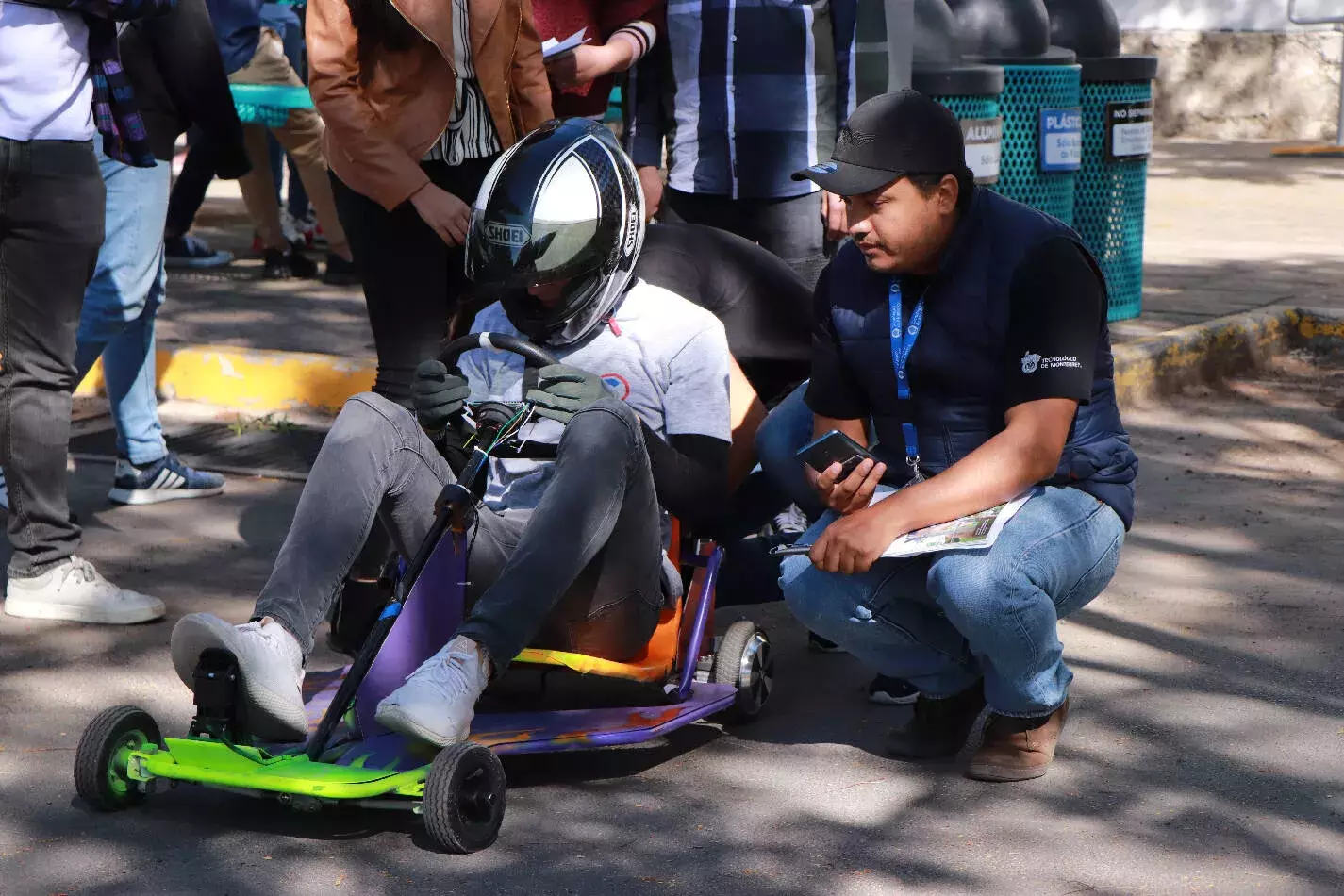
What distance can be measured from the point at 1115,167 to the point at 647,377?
469cm

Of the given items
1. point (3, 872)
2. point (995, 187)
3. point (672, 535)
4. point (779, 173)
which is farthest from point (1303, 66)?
point (3, 872)

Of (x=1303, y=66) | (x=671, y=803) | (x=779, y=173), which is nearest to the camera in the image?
(x=671, y=803)

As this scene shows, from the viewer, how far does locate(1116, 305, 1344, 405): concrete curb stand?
7.20m

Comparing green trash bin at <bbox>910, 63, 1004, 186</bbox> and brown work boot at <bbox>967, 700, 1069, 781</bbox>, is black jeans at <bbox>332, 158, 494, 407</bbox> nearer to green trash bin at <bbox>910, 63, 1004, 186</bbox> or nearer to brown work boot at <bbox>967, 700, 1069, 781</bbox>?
brown work boot at <bbox>967, 700, 1069, 781</bbox>

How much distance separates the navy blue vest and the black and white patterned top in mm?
1235

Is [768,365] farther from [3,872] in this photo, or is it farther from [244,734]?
[3,872]

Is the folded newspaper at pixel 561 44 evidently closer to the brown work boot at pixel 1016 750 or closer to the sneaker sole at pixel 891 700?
the sneaker sole at pixel 891 700

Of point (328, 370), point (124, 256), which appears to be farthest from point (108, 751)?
point (328, 370)

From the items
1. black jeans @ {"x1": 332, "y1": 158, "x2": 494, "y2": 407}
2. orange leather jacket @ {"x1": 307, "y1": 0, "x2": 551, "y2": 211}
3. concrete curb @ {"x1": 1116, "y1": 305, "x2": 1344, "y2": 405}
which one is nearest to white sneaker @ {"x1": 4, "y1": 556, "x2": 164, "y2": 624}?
black jeans @ {"x1": 332, "y1": 158, "x2": 494, "y2": 407}

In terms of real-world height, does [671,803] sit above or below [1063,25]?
below

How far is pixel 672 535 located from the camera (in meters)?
4.06

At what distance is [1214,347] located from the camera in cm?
759

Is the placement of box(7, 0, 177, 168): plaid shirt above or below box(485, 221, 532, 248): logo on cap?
above

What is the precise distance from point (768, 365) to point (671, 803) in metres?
1.24
